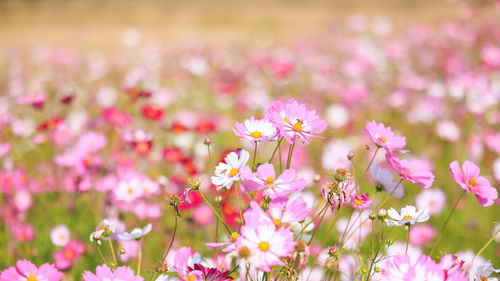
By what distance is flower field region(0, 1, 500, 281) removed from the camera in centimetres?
88

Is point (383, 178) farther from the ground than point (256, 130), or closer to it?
closer to it

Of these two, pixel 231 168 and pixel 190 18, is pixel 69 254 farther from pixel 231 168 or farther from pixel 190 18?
pixel 190 18

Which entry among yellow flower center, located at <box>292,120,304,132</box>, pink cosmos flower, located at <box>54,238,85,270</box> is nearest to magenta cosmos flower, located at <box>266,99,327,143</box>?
yellow flower center, located at <box>292,120,304,132</box>

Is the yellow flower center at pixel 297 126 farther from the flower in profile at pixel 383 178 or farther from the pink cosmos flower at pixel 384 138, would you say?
the flower in profile at pixel 383 178

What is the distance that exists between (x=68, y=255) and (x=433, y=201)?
1849mm

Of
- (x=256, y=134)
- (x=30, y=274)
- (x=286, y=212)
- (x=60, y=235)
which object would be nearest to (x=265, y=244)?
(x=286, y=212)

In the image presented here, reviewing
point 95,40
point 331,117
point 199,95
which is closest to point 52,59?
point 199,95

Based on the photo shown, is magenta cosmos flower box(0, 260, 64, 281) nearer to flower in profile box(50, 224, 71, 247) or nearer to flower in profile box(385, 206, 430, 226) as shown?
flower in profile box(385, 206, 430, 226)

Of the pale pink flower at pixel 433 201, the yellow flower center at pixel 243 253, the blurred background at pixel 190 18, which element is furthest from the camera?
the blurred background at pixel 190 18

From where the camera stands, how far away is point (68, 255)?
158cm

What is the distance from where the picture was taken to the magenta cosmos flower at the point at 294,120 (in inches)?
35.0

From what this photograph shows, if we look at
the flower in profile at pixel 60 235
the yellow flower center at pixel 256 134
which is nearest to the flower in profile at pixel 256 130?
the yellow flower center at pixel 256 134

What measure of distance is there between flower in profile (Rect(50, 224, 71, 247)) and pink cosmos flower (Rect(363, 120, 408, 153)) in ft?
4.79

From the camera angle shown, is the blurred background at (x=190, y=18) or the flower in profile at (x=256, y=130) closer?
the flower in profile at (x=256, y=130)
